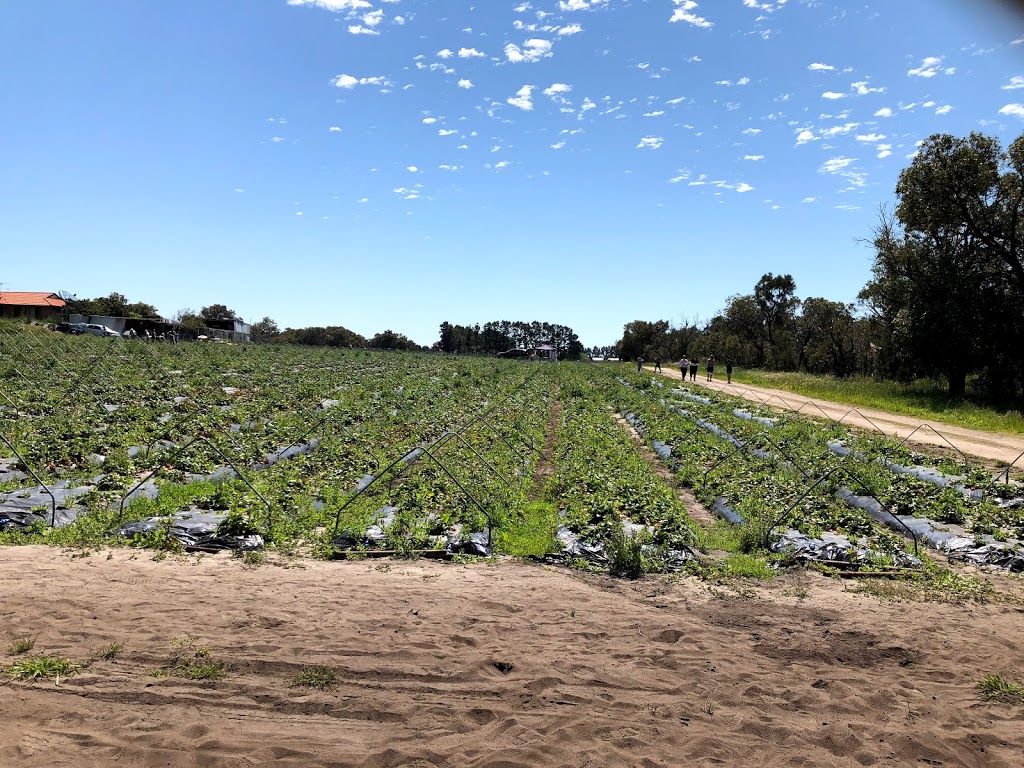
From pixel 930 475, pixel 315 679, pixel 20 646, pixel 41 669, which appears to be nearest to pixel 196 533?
pixel 20 646

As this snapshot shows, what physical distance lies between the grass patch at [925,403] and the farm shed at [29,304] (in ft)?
252

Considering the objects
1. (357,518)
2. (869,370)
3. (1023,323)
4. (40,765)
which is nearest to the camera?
(40,765)

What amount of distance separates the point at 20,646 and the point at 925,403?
28621 mm

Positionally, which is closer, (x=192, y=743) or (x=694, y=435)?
(x=192, y=743)

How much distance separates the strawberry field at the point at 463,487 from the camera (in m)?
7.77

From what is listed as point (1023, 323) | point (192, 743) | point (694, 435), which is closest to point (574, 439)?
point (694, 435)

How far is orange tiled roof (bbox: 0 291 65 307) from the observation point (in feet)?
232

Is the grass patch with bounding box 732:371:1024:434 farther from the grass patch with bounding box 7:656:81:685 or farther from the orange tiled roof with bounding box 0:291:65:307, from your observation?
the orange tiled roof with bounding box 0:291:65:307

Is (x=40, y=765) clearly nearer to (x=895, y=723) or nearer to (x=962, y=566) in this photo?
(x=895, y=723)

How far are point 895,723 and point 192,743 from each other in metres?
4.72

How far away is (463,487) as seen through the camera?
9.02 metres

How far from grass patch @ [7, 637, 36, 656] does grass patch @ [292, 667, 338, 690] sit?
212cm

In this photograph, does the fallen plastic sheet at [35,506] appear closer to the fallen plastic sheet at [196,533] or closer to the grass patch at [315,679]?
the fallen plastic sheet at [196,533]

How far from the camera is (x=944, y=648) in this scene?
5480 millimetres
